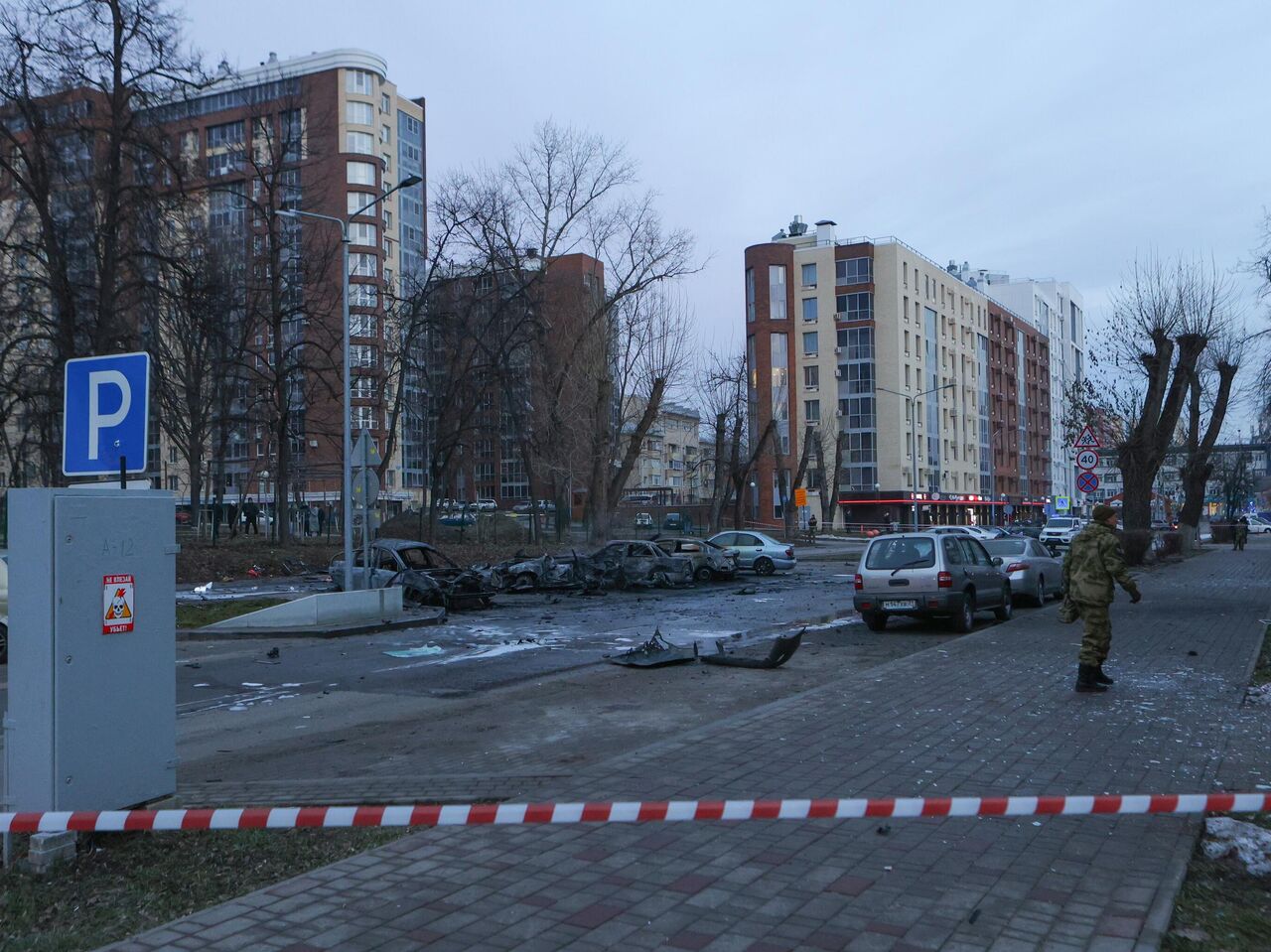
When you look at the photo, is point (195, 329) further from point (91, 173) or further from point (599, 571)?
point (599, 571)

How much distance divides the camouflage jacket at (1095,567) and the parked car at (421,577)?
45.4 ft

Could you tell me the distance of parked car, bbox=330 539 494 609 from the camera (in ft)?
72.7

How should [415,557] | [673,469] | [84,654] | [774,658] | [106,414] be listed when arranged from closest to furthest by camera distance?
[84,654], [106,414], [774,658], [415,557], [673,469]

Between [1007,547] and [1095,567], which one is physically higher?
[1095,567]

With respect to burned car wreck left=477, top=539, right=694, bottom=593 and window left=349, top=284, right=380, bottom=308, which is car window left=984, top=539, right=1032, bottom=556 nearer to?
burned car wreck left=477, top=539, right=694, bottom=593

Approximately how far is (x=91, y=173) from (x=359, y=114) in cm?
6063

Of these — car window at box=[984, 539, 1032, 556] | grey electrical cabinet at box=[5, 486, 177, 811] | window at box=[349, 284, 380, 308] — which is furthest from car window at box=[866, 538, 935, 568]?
window at box=[349, 284, 380, 308]

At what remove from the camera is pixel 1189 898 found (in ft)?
15.7

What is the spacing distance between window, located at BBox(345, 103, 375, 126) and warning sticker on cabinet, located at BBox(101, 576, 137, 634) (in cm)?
8334

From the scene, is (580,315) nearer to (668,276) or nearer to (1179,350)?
(668,276)

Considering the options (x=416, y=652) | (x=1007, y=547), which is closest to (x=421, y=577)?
(x=416, y=652)

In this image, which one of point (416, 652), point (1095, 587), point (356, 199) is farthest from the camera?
point (356, 199)

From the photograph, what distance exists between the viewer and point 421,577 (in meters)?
22.2

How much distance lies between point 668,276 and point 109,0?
900 inches
